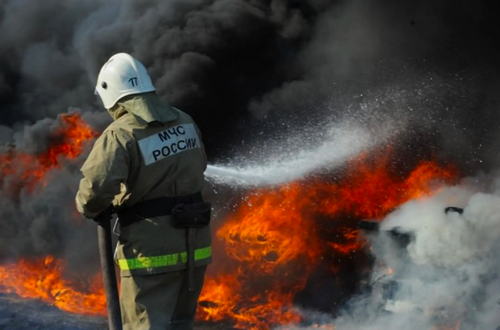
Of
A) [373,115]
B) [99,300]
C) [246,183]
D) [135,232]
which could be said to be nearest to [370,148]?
[373,115]

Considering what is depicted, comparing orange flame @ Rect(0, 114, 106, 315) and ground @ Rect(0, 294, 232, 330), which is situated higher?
orange flame @ Rect(0, 114, 106, 315)

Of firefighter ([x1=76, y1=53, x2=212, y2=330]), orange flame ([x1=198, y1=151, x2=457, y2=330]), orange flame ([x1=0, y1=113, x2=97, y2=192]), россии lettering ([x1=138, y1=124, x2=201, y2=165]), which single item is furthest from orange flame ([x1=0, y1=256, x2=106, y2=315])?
россии lettering ([x1=138, y1=124, x2=201, y2=165])

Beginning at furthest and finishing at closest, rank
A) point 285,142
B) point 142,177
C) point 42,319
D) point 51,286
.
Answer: point 285,142 < point 51,286 < point 42,319 < point 142,177

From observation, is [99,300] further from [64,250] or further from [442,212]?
[442,212]

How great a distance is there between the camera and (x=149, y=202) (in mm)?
3545

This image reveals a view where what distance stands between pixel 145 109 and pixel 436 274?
3237 millimetres

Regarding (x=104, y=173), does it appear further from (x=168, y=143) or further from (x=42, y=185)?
(x=42, y=185)

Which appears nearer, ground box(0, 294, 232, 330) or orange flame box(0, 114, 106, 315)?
ground box(0, 294, 232, 330)

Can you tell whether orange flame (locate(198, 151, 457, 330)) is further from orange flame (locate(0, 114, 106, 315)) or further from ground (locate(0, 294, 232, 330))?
orange flame (locate(0, 114, 106, 315))

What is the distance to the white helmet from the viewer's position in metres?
3.63

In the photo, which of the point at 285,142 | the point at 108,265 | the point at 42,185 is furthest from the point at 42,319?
the point at 108,265

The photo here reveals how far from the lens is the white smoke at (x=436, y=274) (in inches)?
219

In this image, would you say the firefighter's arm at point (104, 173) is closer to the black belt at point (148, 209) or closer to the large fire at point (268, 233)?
the black belt at point (148, 209)

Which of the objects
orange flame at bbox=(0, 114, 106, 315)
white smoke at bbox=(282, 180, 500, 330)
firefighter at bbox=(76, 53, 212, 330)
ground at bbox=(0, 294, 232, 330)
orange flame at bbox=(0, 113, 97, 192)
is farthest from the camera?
orange flame at bbox=(0, 113, 97, 192)
